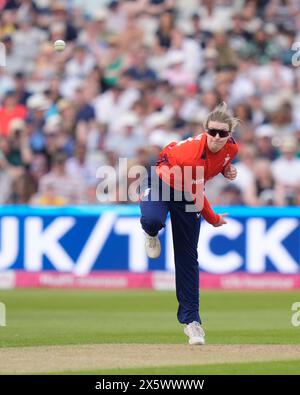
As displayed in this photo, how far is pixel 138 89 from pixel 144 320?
7189mm

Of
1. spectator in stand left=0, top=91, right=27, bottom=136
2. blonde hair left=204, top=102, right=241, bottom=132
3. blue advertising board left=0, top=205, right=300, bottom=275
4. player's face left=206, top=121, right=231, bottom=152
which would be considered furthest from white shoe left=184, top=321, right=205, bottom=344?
spectator in stand left=0, top=91, right=27, bottom=136

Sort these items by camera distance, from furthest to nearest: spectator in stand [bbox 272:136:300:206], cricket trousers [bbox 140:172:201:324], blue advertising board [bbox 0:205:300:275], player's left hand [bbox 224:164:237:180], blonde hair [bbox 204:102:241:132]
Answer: spectator in stand [bbox 272:136:300:206], blue advertising board [bbox 0:205:300:275], player's left hand [bbox 224:164:237:180], cricket trousers [bbox 140:172:201:324], blonde hair [bbox 204:102:241:132]

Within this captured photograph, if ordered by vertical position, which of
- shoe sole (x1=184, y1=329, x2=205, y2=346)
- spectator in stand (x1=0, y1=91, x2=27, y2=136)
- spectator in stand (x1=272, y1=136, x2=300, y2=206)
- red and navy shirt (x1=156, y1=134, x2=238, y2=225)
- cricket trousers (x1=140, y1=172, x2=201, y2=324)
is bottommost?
shoe sole (x1=184, y1=329, x2=205, y2=346)

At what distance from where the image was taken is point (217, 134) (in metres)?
9.33

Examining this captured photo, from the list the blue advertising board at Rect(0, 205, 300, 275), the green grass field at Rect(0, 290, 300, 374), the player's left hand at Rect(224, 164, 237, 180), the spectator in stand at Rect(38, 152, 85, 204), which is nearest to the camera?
the player's left hand at Rect(224, 164, 237, 180)

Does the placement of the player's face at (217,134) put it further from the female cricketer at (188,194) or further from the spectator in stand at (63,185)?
the spectator in stand at (63,185)

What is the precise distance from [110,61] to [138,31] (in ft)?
2.67

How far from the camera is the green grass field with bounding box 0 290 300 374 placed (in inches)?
404

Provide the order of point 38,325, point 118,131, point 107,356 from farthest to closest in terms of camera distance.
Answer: point 118,131, point 38,325, point 107,356

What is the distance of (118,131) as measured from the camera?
18.4m

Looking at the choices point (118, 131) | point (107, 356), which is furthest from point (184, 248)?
point (118, 131)

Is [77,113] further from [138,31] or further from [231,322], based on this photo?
[231,322]

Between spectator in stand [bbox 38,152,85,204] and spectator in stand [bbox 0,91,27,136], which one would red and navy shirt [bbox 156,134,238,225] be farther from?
spectator in stand [bbox 0,91,27,136]
